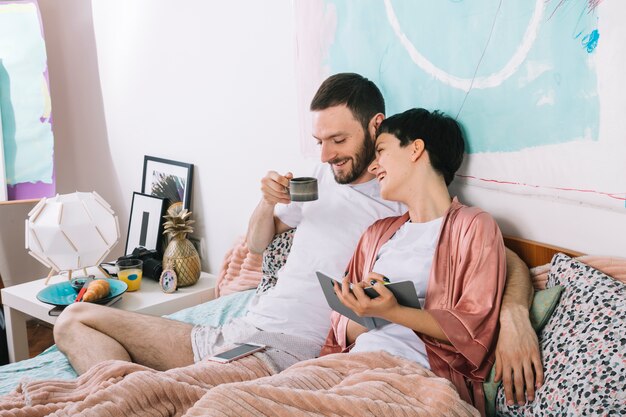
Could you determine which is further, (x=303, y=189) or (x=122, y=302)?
(x=122, y=302)

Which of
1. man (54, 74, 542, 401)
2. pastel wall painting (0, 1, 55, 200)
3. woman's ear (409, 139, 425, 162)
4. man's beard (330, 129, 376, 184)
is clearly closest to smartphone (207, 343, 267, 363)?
man (54, 74, 542, 401)

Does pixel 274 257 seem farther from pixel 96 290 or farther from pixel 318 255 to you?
pixel 96 290

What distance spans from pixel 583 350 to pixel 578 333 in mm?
52

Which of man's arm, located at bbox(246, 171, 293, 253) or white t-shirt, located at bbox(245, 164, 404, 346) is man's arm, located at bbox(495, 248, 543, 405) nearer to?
white t-shirt, located at bbox(245, 164, 404, 346)

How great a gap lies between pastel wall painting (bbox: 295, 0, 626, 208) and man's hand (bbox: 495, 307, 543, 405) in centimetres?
35

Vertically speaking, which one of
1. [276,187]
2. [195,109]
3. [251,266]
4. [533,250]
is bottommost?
[251,266]

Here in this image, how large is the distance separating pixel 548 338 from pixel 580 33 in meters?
0.69

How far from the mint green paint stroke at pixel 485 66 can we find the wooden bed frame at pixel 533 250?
24 cm

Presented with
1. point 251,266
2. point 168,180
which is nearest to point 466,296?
point 251,266

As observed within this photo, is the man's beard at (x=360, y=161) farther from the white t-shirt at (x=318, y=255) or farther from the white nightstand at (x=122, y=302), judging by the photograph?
the white nightstand at (x=122, y=302)

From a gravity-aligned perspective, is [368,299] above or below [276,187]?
below

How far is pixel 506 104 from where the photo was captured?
1614 millimetres

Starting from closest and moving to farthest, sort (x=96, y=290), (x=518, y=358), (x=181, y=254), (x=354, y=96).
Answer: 1. (x=518, y=358)
2. (x=354, y=96)
3. (x=96, y=290)
4. (x=181, y=254)

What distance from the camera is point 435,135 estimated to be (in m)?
1.65
